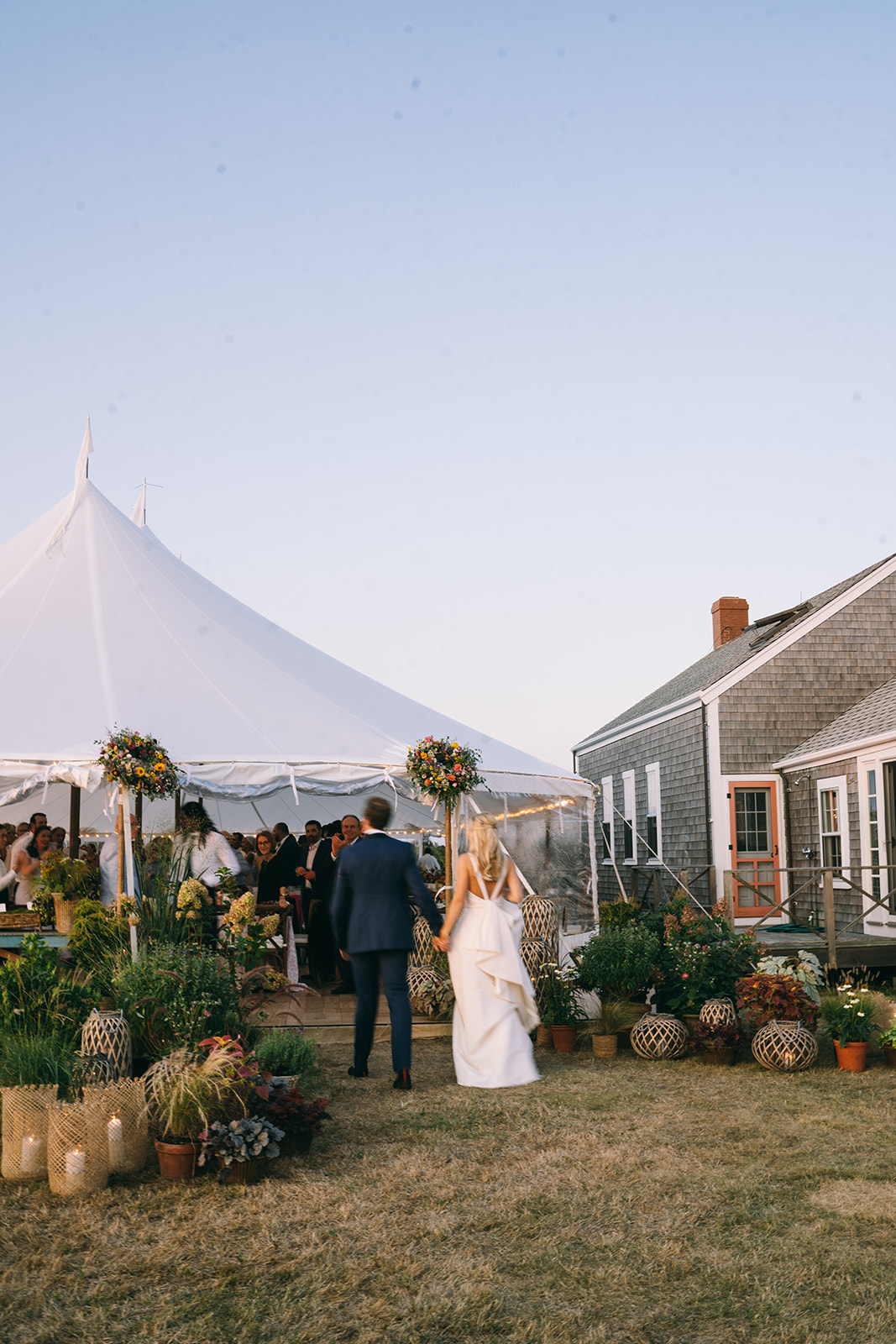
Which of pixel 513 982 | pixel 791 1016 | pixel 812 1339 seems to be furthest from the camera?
pixel 791 1016

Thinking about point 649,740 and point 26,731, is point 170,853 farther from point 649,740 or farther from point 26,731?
point 649,740

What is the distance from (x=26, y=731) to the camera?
32.7ft

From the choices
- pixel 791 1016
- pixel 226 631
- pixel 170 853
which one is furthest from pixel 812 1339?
pixel 226 631

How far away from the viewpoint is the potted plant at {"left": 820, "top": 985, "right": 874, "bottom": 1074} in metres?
7.59

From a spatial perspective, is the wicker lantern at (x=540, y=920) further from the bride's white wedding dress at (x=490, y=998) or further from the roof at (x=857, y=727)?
the roof at (x=857, y=727)

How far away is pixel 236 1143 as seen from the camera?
191 inches

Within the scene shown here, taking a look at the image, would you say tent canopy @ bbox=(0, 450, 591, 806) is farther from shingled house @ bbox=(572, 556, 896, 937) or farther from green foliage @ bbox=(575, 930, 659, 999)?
shingled house @ bbox=(572, 556, 896, 937)

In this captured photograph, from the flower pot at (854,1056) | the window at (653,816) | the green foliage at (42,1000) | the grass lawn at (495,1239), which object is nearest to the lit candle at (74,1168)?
the grass lawn at (495,1239)

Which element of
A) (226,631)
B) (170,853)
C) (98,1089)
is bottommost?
(98,1089)

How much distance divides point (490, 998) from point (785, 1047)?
7.25 feet

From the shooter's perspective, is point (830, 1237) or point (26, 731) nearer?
point (830, 1237)

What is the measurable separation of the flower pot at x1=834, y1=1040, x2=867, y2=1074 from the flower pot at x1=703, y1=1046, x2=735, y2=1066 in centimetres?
76

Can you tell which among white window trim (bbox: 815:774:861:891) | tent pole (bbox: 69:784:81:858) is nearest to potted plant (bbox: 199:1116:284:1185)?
tent pole (bbox: 69:784:81:858)

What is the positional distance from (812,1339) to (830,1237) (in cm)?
92
